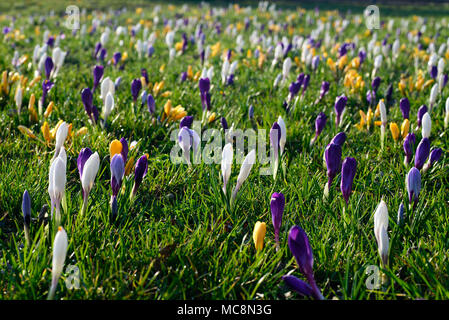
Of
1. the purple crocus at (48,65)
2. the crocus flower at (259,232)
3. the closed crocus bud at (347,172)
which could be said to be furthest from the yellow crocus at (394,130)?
the purple crocus at (48,65)

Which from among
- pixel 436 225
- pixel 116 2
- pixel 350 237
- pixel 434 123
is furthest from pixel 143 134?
pixel 116 2

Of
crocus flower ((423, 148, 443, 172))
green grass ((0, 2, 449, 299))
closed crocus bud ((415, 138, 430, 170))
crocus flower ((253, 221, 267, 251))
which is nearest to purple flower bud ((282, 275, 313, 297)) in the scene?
green grass ((0, 2, 449, 299))

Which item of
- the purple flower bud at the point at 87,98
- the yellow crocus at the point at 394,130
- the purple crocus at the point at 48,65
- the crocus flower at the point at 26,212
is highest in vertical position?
the purple crocus at the point at 48,65

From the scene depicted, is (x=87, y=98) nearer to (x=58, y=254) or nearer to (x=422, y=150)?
(x=58, y=254)

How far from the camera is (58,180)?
201 cm

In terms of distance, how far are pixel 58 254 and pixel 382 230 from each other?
4.37 ft

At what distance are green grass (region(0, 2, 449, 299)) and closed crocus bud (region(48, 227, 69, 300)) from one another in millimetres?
114

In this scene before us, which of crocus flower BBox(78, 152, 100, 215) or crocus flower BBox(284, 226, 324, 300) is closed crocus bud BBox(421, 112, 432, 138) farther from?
crocus flower BBox(78, 152, 100, 215)

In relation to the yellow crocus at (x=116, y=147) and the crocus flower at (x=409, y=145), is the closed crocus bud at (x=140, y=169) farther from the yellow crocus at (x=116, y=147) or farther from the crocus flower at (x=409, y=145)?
the crocus flower at (x=409, y=145)

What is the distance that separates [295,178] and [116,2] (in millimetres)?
15614

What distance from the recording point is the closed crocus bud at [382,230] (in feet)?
6.21

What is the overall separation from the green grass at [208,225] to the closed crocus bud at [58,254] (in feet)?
0.37

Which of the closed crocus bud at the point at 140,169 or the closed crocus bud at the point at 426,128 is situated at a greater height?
the closed crocus bud at the point at 426,128
